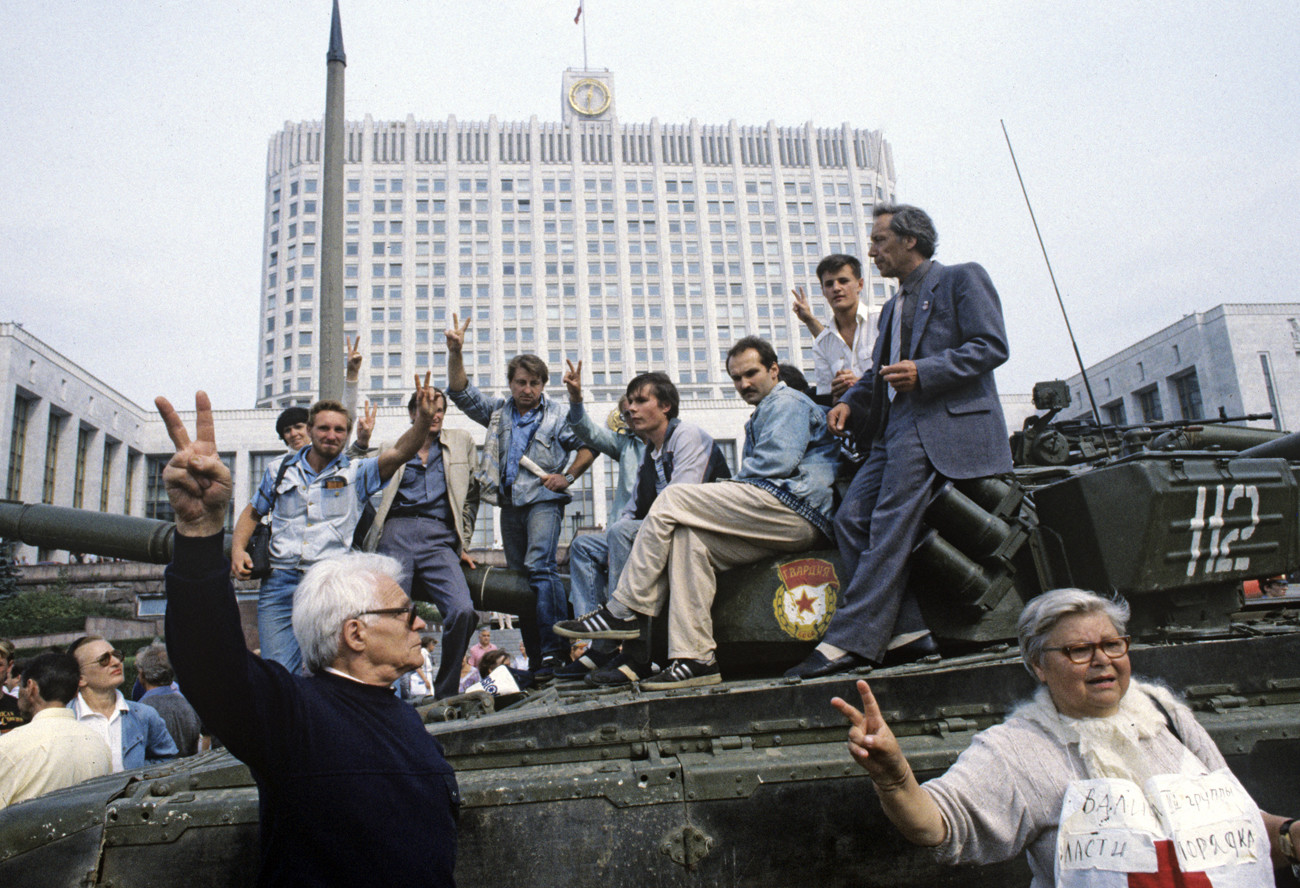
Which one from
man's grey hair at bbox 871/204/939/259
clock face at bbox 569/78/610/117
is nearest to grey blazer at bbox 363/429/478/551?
man's grey hair at bbox 871/204/939/259

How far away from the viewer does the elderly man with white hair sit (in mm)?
2131

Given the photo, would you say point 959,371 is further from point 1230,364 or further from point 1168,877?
point 1230,364

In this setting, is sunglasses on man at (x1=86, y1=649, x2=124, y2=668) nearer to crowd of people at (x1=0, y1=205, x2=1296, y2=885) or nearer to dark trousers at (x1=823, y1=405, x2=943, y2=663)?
crowd of people at (x1=0, y1=205, x2=1296, y2=885)

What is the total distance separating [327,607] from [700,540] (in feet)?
6.23

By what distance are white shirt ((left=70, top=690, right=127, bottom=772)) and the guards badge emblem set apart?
149 inches

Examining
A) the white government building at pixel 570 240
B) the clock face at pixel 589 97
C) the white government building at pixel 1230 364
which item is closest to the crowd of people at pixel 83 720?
the white government building at pixel 1230 364

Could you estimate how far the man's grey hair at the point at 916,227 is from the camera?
436cm

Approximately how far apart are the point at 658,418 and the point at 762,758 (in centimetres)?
217

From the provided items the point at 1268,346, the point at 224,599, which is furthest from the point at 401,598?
the point at 1268,346

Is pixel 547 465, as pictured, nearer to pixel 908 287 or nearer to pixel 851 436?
pixel 851 436

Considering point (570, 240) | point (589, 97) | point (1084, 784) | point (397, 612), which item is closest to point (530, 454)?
point (397, 612)

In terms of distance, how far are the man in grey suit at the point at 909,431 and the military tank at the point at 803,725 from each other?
14 centimetres

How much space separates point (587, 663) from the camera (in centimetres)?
455

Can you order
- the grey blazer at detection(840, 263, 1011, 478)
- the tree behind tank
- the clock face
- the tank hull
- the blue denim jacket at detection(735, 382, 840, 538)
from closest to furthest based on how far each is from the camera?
the tank hull, the grey blazer at detection(840, 263, 1011, 478), the blue denim jacket at detection(735, 382, 840, 538), the tree behind tank, the clock face
